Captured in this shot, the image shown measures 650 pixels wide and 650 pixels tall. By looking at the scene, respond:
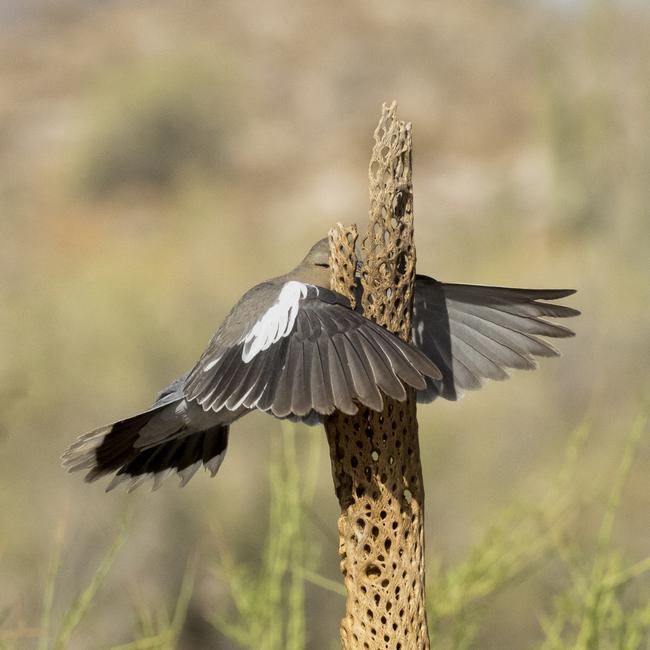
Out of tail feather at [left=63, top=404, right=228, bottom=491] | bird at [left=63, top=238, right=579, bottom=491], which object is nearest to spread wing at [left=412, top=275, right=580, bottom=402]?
bird at [left=63, top=238, right=579, bottom=491]

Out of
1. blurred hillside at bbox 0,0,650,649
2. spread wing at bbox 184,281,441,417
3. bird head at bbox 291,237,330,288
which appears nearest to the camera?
spread wing at bbox 184,281,441,417

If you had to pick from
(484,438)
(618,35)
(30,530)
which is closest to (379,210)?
(30,530)

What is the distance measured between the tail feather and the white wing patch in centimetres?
42

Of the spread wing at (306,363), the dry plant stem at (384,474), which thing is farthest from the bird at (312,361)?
the dry plant stem at (384,474)

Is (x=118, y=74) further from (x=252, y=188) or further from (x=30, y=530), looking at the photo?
(x=30, y=530)

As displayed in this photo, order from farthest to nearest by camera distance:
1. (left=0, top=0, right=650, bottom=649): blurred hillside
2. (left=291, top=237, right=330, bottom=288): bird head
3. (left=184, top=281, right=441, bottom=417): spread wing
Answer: (left=0, top=0, right=650, bottom=649): blurred hillside, (left=291, top=237, right=330, bottom=288): bird head, (left=184, top=281, right=441, bottom=417): spread wing

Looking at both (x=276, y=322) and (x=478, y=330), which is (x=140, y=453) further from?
(x=478, y=330)

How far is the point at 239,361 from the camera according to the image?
2889mm

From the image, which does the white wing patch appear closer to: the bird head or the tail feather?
the bird head

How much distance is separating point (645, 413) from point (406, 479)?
992 mm

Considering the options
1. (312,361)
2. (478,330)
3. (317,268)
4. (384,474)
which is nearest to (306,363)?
(312,361)

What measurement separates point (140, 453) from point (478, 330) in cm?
113

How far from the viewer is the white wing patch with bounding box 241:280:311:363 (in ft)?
9.42

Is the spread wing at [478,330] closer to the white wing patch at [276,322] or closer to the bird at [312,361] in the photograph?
the bird at [312,361]
